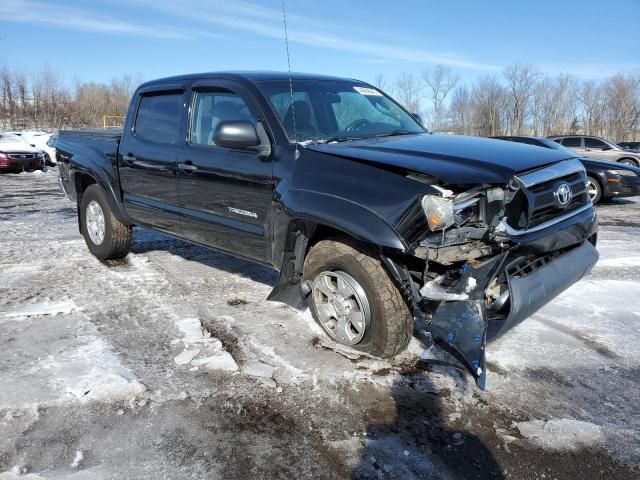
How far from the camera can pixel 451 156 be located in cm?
317

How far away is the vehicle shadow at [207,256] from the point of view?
5.36m

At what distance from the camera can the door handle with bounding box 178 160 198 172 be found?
431 centimetres

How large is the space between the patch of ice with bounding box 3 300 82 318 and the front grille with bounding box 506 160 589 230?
3471mm

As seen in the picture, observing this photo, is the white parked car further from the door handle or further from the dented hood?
the dented hood

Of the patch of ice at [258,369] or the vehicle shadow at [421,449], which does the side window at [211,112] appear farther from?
the vehicle shadow at [421,449]

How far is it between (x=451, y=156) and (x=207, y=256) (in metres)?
3.69

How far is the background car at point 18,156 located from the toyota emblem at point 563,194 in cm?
1927

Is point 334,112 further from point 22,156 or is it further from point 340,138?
point 22,156

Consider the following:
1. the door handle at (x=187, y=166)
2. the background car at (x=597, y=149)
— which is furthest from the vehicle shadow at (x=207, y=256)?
the background car at (x=597, y=149)

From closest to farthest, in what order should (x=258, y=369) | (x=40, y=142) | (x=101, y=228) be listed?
(x=258, y=369) < (x=101, y=228) < (x=40, y=142)

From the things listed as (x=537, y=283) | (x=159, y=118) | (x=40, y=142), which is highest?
(x=159, y=118)

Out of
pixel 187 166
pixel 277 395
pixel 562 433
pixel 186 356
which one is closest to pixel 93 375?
pixel 186 356

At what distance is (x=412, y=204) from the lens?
2.86m

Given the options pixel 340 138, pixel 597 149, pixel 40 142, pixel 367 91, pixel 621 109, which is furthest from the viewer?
pixel 621 109
